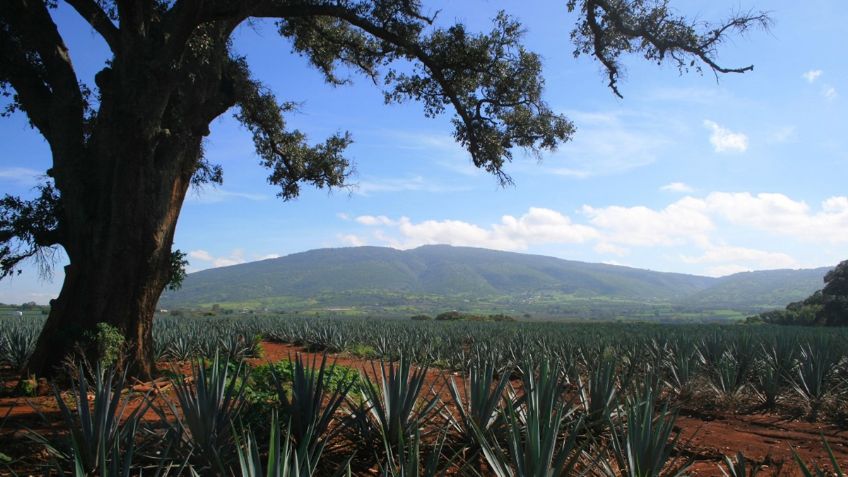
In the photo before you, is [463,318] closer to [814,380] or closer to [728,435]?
[814,380]

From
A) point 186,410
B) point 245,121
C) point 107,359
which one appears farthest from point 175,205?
point 186,410

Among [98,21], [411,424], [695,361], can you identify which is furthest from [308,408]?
[98,21]

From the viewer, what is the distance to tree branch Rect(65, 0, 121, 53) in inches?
361

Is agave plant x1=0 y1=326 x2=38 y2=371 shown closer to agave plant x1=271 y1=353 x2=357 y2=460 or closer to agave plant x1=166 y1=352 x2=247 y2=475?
agave plant x1=166 y1=352 x2=247 y2=475

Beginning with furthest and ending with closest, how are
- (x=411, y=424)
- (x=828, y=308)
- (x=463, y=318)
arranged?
(x=463, y=318), (x=828, y=308), (x=411, y=424)

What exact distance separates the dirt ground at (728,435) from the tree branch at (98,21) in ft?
19.4

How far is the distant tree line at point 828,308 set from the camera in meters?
36.6

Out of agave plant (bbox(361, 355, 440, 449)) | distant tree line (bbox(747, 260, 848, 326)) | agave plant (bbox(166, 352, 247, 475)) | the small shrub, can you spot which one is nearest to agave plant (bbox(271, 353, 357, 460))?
agave plant (bbox(361, 355, 440, 449))

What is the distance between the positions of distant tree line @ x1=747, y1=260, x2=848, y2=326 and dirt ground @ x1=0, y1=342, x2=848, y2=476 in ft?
122

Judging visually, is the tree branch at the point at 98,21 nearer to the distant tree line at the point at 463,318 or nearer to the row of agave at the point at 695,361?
the row of agave at the point at 695,361

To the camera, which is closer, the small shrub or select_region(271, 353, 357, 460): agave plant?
select_region(271, 353, 357, 460): agave plant

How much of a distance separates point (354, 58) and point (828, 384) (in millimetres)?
11758

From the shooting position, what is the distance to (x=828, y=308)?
124ft

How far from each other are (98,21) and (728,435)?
1140cm
